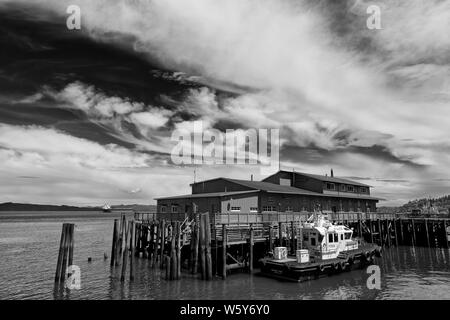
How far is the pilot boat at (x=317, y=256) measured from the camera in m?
23.3

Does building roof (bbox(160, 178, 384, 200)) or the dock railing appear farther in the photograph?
building roof (bbox(160, 178, 384, 200))

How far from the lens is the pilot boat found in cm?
2330

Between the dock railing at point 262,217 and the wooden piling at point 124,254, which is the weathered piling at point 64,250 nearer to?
the wooden piling at point 124,254

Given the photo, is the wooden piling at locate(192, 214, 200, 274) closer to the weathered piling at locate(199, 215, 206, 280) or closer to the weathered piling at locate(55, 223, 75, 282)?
the weathered piling at locate(199, 215, 206, 280)

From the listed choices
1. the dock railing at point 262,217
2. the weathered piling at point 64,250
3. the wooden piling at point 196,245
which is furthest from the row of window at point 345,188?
the weathered piling at point 64,250

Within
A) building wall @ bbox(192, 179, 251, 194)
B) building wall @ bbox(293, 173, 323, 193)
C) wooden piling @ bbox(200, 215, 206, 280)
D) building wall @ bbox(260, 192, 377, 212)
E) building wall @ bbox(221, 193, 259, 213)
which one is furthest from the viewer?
building wall @ bbox(293, 173, 323, 193)

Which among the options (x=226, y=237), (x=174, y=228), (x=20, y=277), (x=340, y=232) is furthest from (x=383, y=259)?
(x=20, y=277)

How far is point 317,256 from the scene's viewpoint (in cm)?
2555

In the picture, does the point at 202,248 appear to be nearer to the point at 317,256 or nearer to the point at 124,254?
the point at 124,254

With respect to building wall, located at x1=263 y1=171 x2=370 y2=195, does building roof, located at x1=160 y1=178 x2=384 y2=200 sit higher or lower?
lower

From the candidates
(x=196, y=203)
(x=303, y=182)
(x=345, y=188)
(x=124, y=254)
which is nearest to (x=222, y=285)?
(x=124, y=254)

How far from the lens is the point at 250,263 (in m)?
26.4

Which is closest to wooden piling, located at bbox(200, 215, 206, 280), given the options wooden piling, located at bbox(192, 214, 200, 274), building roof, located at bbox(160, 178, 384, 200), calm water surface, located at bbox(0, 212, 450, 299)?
wooden piling, located at bbox(192, 214, 200, 274)
